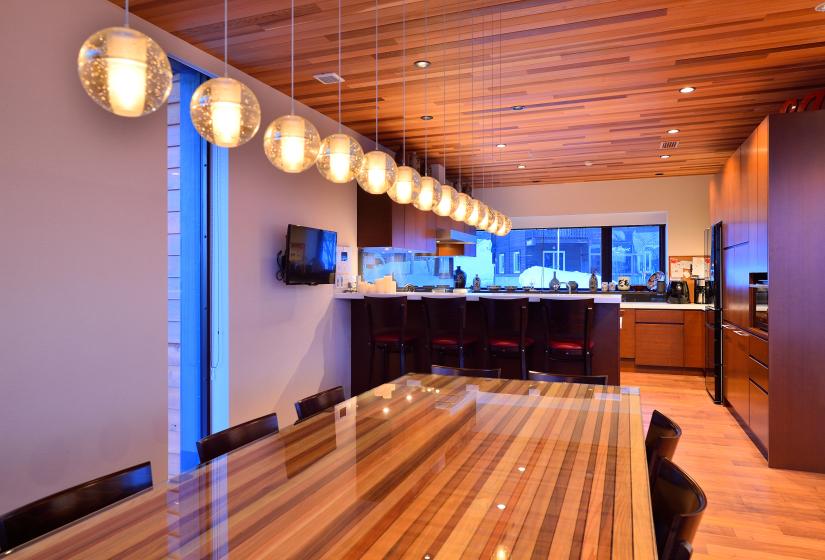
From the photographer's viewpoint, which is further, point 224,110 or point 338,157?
point 338,157

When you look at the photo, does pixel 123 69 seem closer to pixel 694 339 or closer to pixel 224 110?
pixel 224 110

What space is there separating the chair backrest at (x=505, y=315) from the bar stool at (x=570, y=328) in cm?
20

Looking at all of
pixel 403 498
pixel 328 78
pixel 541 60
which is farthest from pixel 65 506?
pixel 541 60

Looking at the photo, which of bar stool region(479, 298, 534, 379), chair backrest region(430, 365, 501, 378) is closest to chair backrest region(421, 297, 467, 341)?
bar stool region(479, 298, 534, 379)

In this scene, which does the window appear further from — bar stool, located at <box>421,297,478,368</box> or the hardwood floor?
bar stool, located at <box>421,297,478,368</box>

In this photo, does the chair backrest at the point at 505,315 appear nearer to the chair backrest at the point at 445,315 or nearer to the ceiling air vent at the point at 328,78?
the chair backrest at the point at 445,315

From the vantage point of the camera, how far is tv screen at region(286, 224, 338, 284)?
429cm

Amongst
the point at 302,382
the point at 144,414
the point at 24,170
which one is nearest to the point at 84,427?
the point at 144,414

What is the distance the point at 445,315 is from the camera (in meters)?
4.97

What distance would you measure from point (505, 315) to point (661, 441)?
2800mm

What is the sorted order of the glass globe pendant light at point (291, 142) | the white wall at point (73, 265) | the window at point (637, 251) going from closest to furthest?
the glass globe pendant light at point (291, 142)
the white wall at point (73, 265)
the window at point (637, 251)

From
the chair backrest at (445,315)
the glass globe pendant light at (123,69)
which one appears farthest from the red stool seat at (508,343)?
the glass globe pendant light at (123,69)

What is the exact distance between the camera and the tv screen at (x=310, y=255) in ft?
14.1

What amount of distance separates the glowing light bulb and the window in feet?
25.7
